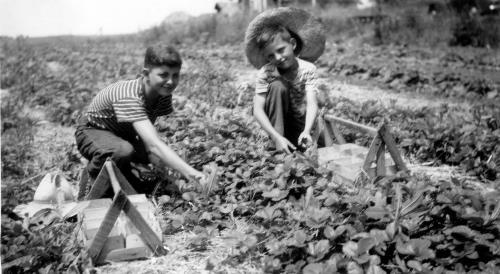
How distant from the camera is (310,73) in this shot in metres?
3.74

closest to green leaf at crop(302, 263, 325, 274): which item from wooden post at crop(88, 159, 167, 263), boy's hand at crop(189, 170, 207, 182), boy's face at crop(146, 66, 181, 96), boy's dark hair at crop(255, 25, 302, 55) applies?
wooden post at crop(88, 159, 167, 263)

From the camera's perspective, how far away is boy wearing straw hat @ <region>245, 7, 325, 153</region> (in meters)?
3.57

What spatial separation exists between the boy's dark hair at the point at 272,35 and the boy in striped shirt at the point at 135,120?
37.5 inches

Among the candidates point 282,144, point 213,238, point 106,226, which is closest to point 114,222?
point 106,226

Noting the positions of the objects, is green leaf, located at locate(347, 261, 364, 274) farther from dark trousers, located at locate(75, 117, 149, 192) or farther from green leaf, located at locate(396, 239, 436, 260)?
dark trousers, located at locate(75, 117, 149, 192)

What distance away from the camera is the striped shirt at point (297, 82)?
3.66 metres

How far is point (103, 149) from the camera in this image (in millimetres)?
2906

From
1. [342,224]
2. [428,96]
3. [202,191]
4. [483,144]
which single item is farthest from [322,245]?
[428,96]

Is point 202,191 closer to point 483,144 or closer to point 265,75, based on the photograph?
point 265,75

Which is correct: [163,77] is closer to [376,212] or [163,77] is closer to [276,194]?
[276,194]

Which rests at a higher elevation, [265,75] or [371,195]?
[265,75]

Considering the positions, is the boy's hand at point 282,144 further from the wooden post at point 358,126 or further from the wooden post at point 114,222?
the wooden post at point 114,222

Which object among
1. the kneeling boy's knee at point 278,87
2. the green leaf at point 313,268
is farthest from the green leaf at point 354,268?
the kneeling boy's knee at point 278,87

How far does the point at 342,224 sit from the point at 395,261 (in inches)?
11.8
